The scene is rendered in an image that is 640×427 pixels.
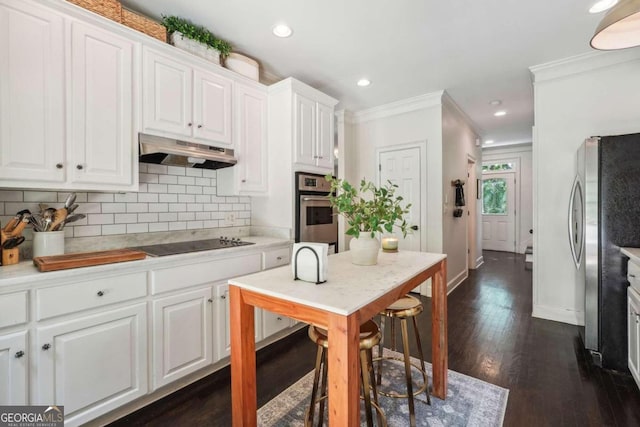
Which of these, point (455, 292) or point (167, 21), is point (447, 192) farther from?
point (167, 21)

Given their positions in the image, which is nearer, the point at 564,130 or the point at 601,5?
the point at 601,5

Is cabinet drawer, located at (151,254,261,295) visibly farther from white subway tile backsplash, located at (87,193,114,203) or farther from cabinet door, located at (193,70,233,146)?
cabinet door, located at (193,70,233,146)

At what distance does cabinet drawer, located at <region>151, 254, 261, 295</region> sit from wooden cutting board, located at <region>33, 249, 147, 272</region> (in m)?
0.18

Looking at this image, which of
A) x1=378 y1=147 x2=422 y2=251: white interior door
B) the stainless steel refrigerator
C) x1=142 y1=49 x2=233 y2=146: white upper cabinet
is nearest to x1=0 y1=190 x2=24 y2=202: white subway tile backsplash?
x1=142 y1=49 x2=233 y2=146: white upper cabinet

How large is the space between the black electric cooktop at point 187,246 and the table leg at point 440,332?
4.93 feet

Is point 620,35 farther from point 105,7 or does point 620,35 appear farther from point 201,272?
point 105,7

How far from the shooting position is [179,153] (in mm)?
2109

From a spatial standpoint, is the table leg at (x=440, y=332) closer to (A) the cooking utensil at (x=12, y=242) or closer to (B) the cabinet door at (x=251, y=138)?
(B) the cabinet door at (x=251, y=138)

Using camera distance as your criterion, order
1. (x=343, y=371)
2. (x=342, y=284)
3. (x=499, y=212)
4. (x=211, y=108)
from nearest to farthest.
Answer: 1. (x=343, y=371)
2. (x=342, y=284)
3. (x=211, y=108)
4. (x=499, y=212)

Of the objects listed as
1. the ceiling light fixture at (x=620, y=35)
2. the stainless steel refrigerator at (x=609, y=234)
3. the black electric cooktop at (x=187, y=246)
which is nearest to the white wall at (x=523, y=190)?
the stainless steel refrigerator at (x=609, y=234)

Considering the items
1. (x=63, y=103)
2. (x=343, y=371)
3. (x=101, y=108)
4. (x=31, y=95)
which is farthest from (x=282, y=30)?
(x=343, y=371)

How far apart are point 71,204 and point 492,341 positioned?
350cm

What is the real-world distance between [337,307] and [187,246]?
1.70m

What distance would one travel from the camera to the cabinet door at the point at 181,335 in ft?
6.02
